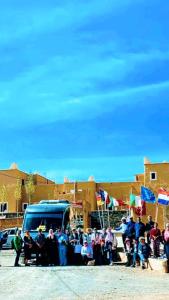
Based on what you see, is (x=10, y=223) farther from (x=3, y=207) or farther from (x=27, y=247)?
(x=27, y=247)

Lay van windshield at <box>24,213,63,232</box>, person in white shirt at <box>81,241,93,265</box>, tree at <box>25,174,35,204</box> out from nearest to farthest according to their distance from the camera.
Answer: person in white shirt at <box>81,241,93,265</box> → van windshield at <box>24,213,63,232</box> → tree at <box>25,174,35,204</box>

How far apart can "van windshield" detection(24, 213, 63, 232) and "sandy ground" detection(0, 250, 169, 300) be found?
7.14 metres

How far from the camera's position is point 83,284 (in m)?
16.5

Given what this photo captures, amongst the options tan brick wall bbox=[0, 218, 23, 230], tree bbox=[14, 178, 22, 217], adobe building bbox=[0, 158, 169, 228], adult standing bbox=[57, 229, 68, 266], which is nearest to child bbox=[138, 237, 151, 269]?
adult standing bbox=[57, 229, 68, 266]

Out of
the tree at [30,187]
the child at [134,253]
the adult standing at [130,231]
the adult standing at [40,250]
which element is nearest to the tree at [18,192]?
the tree at [30,187]

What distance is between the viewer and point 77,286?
16.0 meters

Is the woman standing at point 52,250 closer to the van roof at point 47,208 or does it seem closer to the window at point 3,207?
the van roof at point 47,208

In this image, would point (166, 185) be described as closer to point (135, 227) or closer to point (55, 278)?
point (135, 227)

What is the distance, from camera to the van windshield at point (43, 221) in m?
29.6

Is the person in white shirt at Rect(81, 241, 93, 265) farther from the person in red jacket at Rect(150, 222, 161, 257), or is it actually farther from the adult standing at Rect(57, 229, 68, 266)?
the person in red jacket at Rect(150, 222, 161, 257)

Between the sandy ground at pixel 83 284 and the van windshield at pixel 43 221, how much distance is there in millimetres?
7139

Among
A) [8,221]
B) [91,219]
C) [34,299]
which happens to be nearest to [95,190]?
[91,219]

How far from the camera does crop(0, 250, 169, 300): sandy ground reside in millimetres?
13781

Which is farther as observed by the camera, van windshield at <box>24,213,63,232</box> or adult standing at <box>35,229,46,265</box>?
van windshield at <box>24,213,63,232</box>
